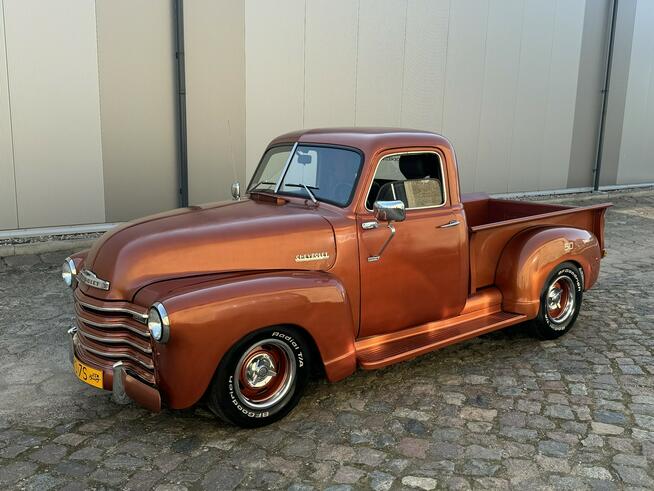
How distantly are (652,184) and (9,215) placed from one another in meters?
15.7

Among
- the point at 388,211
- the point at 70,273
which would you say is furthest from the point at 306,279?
the point at 70,273

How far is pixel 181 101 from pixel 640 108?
12.5m

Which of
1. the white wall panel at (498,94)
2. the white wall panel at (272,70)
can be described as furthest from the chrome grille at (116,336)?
the white wall panel at (498,94)

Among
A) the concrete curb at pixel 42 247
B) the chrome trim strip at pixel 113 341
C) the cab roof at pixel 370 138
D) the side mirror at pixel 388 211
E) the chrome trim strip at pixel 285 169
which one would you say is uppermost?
the cab roof at pixel 370 138

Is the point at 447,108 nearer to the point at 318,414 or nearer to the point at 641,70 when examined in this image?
the point at 641,70

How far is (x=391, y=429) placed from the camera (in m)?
3.83

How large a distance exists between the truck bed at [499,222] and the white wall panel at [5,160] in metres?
5.72

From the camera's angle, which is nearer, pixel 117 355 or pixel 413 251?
pixel 117 355

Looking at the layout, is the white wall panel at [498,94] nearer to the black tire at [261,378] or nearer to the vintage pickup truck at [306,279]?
the vintage pickup truck at [306,279]

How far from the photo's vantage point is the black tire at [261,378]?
3.59m

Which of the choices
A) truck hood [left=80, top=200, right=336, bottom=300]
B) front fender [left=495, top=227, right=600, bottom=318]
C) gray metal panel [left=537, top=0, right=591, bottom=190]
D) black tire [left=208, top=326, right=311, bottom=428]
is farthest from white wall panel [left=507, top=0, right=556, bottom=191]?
black tire [left=208, top=326, right=311, bottom=428]

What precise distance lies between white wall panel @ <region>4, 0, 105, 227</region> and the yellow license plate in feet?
16.5

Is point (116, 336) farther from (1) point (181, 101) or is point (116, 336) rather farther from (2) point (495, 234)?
(1) point (181, 101)

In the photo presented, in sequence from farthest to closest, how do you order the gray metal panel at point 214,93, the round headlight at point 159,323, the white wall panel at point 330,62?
the white wall panel at point 330,62
the gray metal panel at point 214,93
the round headlight at point 159,323
